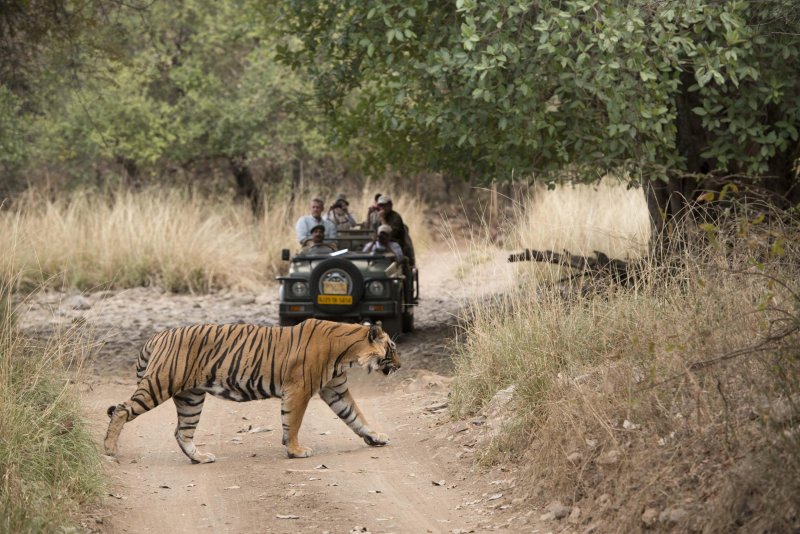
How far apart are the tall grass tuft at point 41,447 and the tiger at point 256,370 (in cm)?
58

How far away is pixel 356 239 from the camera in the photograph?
13523mm

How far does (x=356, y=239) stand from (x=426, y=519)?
7324 millimetres

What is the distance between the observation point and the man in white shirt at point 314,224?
46.3 feet

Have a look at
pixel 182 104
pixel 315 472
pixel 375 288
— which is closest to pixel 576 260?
pixel 375 288

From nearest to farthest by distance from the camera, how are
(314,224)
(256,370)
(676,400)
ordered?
1. (676,400)
2. (256,370)
3. (314,224)

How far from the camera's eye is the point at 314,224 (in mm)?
14484

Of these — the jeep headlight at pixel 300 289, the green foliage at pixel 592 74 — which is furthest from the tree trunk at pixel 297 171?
the green foliage at pixel 592 74

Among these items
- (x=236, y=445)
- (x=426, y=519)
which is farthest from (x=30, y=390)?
(x=426, y=519)

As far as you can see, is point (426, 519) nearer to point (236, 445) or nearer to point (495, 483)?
point (495, 483)

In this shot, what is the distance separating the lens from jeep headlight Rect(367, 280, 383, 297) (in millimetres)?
12492

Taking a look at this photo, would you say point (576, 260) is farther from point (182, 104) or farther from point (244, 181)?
point (244, 181)

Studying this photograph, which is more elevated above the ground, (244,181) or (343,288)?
(244,181)

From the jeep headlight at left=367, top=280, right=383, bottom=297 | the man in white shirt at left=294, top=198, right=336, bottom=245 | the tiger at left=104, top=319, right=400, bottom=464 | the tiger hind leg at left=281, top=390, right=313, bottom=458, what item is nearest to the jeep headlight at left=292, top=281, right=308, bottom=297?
the jeep headlight at left=367, top=280, right=383, bottom=297

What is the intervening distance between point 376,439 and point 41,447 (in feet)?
8.40
